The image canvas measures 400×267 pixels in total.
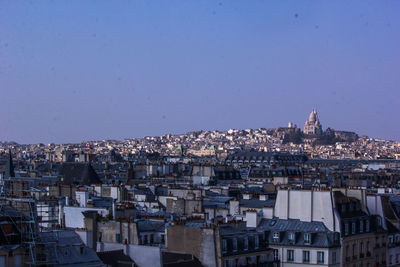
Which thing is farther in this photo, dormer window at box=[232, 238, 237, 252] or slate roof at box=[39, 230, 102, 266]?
dormer window at box=[232, 238, 237, 252]

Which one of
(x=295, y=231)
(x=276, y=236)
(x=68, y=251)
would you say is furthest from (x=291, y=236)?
(x=68, y=251)

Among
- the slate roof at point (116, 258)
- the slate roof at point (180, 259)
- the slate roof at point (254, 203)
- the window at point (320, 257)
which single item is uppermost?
the slate roof at point (254, 203)

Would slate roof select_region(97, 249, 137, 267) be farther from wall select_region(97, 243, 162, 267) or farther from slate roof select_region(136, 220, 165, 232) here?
slate roof select_region(136, 220, 165, 232)

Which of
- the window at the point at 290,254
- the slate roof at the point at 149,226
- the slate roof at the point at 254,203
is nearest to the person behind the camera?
the slate roof at the point at 149,226

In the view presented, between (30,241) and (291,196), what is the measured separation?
37.9 feet

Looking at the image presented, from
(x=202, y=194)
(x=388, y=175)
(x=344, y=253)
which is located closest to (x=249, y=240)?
(x=344, y=253)

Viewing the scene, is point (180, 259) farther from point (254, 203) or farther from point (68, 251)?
point (254, 203)

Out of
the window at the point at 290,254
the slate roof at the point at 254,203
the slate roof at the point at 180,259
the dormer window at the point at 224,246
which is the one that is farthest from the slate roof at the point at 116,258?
the slate roof at the point at 254,203

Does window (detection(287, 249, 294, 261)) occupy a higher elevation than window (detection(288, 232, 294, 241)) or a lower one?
lower

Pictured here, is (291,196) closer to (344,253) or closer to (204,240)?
(344,253)

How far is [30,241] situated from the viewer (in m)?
18.6

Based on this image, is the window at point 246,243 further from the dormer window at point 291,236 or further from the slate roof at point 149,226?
the slate roof at point 149,226

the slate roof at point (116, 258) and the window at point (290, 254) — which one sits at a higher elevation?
the slate roof at point (116, 258)

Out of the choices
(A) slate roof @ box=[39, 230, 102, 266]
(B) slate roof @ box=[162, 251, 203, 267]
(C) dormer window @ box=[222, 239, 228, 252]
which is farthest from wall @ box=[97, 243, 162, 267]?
(C) dormer window @ box=[222, 239, 228, 252]
